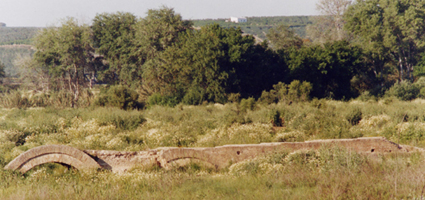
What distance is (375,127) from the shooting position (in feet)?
41.2

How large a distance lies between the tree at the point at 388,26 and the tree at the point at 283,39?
21.6ft

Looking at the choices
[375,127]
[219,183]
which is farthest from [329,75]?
[219,183]

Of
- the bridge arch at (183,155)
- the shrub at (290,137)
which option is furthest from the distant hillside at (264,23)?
the bridge arch at (183,155)

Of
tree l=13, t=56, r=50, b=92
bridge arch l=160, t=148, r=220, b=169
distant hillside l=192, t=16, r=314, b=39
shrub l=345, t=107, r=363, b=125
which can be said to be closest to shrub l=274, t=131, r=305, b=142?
bridge arch l=160, t=148, r=220, b=169

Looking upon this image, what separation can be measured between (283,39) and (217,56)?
1680 centimetres

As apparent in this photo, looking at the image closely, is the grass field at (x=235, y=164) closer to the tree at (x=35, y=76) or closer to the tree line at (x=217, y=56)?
the tree line at (x=217, y=56)

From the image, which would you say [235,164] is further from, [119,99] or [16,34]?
[16,34]

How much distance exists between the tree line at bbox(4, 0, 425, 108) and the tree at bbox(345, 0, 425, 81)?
3.6 inches

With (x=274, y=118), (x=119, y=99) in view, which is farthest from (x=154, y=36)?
(x=274, y=118)

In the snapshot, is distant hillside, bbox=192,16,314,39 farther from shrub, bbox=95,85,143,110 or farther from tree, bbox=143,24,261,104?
shrub, bbox=95,85,143,110

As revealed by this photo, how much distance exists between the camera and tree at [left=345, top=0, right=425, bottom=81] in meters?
28.3

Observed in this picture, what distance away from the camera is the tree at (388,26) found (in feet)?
92.8

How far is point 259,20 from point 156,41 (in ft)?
330

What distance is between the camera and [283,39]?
121 feet
